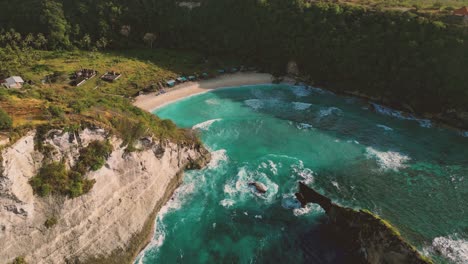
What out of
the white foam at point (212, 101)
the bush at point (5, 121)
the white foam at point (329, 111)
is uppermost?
the bush at point (5, 121)

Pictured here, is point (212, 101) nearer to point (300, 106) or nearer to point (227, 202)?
point (300, 106)

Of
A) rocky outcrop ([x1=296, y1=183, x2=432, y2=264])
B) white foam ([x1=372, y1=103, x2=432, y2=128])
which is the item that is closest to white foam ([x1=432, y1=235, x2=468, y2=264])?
rocky outcrop ([x1=296, y1=183, x2=432, y2=264])

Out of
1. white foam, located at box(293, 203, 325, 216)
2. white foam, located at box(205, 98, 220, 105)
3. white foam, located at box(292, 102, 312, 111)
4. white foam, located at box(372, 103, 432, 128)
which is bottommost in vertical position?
white foam, located at box(372, 103, 432, 128)

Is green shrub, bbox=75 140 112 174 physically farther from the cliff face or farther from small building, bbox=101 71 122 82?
small building, bbox=101 71 122 82

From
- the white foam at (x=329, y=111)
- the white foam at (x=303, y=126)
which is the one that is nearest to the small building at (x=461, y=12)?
the white foam at (x=329, y=111)

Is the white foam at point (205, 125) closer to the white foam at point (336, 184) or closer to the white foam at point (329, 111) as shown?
the white foam at point (329, 111)

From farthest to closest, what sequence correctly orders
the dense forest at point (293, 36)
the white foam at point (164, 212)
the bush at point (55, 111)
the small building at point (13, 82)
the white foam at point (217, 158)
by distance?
the dense forest at point (293, 36)
the small building at point (13, 82)
the white foam at point (217, 158)
the white foam at point (164, 212)
the bush at point (55, 111)

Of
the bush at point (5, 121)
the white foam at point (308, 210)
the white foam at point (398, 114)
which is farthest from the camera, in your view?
the white foam at point (398, 114)
